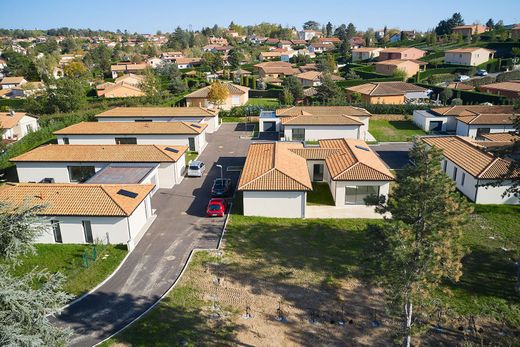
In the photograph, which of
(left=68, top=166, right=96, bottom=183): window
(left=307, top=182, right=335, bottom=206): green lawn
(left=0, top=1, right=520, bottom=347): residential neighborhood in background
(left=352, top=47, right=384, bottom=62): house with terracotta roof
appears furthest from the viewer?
(left=352, top=47, right=384, bottom=62): house with terracotta roof

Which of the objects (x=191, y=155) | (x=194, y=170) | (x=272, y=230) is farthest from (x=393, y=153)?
(x=272, y=230)

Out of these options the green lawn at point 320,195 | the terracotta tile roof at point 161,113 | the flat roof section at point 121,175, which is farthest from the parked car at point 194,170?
the terracotta tile roof at point 161,113

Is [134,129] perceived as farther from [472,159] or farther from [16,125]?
[472,159]

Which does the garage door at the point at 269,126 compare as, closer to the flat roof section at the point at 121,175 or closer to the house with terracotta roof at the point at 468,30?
the flat roof section at the point at 121,175

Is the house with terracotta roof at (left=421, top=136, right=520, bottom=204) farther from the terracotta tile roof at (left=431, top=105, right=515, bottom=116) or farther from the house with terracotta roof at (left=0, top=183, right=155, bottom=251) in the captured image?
the house with terracotta roof at (left=0, top=183, right=155, bottom=251)

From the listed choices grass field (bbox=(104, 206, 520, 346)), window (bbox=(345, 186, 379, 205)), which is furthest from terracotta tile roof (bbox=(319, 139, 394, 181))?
grass field (bbox=(104, 206, 520, 346))

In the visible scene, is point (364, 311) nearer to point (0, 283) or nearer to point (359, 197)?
point (359, 197)
